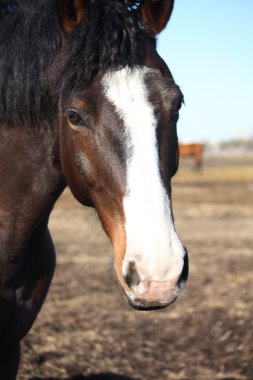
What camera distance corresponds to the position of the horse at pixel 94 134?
8.08 feet

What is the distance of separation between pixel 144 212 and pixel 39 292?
4.26 ft

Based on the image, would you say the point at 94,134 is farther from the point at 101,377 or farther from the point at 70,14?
the point at 101,377

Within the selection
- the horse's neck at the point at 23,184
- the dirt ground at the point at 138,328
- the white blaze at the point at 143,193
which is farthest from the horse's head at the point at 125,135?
the dirt ground at the point at 138,328

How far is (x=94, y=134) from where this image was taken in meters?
2.69

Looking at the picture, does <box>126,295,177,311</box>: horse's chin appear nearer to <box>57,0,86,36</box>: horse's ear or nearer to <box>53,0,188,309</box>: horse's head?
<box>53,0,188,309</box>: horse's head

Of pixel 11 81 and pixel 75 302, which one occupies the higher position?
pixel 11 81

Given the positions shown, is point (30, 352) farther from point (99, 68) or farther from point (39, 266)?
point (99, 68)

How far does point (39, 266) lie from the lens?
138 inches

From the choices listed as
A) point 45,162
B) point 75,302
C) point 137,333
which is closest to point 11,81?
point 45,162

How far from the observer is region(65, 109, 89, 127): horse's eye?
270 centimetres

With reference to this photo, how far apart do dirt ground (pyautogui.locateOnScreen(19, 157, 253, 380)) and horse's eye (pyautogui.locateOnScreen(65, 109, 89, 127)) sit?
743 millimetres

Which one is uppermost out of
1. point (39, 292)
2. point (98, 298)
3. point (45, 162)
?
point (45, 162)

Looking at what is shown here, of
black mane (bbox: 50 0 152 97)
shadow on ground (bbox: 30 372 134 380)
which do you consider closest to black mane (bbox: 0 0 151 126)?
black mane (bbox: 50 0 152 97)

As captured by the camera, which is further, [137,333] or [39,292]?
[137,333]
